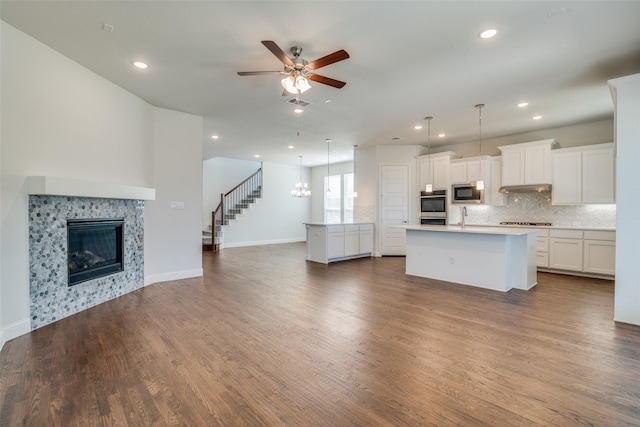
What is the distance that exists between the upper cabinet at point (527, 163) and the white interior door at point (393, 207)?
2.36 m

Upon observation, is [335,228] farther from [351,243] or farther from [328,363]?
[328,363]

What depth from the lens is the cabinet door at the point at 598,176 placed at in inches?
209

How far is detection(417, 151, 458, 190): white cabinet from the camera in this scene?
24.4ft

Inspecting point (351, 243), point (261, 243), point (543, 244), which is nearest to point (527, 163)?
point (543, 244)

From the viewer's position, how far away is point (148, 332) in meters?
3.04

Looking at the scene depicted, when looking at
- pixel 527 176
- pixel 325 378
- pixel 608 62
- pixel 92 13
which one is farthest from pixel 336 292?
pixel 527 176

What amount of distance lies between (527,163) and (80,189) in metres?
7.80

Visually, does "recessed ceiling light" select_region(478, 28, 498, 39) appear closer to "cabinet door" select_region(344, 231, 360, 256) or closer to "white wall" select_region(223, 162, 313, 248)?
"cabinet door" select_region(344, 231, 360, 256)

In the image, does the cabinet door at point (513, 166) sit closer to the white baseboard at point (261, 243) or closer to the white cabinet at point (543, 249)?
the white cabinet at point (543, 249)

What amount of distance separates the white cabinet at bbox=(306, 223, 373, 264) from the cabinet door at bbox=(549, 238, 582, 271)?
13.2 ft

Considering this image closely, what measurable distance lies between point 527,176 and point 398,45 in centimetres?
482

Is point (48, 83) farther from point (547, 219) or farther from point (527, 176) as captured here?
point (547, 219)

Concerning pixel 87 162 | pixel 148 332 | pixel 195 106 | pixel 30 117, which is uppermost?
pixel 195 106

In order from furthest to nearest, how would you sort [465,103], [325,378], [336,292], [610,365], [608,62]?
[465,103] < [336,292] < [608,62] < [610,365] < [325,378]
